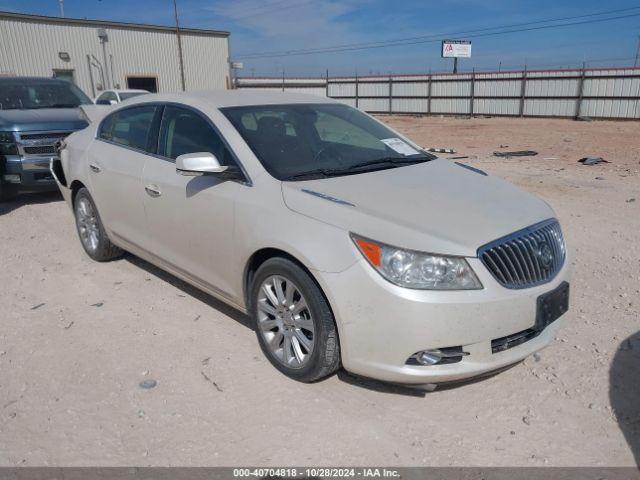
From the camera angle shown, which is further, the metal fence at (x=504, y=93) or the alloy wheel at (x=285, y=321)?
the metal fence at (x=504, y=93)

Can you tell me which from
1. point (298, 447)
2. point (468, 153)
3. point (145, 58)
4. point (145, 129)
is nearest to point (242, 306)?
point (298, 447)

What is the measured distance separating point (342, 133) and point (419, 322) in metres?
2.01

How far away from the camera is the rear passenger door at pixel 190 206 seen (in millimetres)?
3461

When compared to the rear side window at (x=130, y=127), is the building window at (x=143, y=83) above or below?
above

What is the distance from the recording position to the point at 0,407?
118 inches

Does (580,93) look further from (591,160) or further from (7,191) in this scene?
(7,191)

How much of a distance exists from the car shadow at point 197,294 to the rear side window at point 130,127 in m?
1.22

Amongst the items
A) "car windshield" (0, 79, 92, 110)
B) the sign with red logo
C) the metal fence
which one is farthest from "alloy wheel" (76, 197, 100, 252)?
the sign with red logo

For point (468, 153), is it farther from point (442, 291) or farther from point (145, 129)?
point (442, 291)

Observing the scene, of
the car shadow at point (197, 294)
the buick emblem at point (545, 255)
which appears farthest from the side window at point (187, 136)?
the buick emblem at point (545, 255)

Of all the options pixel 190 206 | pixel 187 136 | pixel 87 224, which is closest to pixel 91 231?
pixel 87 224

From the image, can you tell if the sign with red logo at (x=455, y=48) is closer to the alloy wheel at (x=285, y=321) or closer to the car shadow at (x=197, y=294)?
the car shadow at (x=197, y=294)

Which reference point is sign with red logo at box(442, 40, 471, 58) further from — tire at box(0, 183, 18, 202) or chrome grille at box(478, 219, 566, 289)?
chrome grille at box(478, 219, 566, 289)

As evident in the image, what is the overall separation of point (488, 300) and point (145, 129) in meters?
3.06
